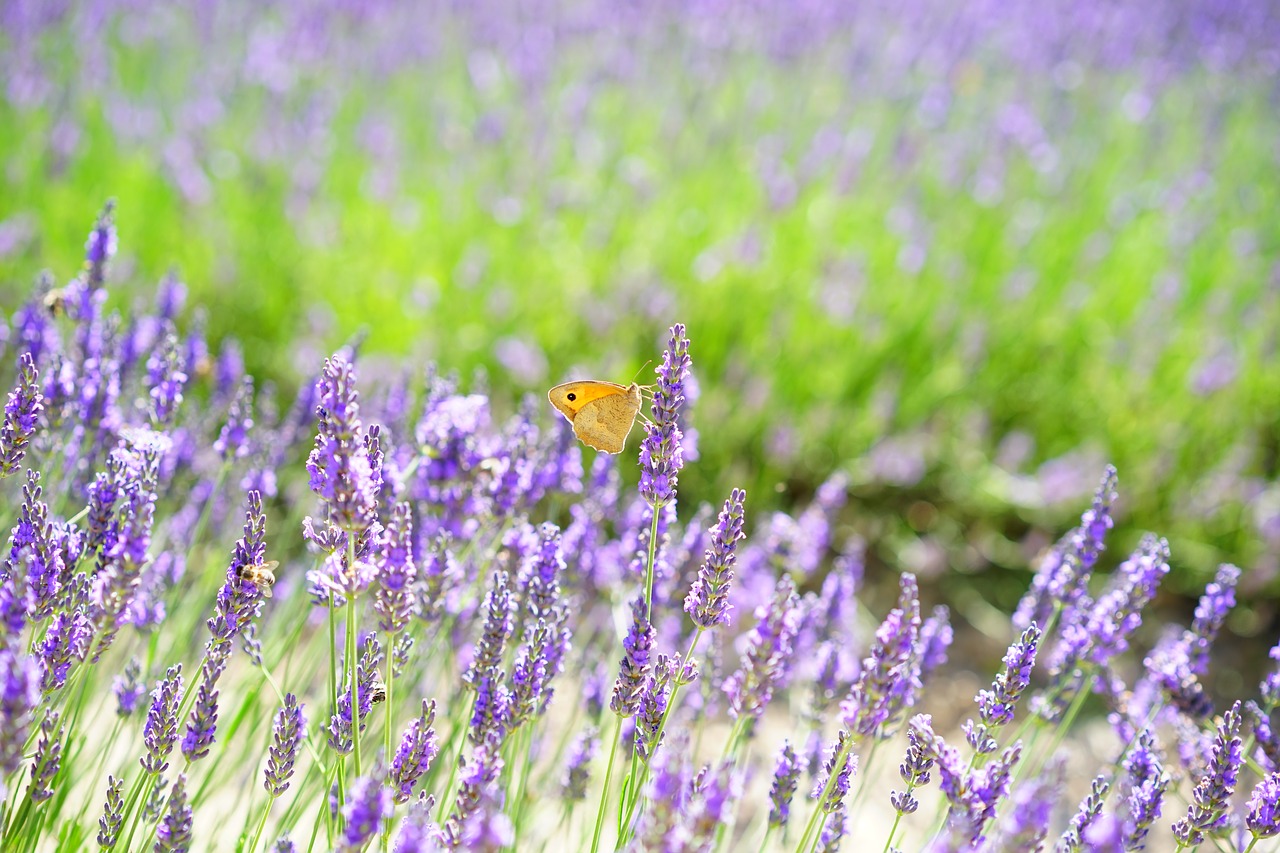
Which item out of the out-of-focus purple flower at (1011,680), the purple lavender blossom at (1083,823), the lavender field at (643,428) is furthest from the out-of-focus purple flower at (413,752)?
the purple lavender blossom at (1083,823)

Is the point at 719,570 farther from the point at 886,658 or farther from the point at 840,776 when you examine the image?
the point at 840,776

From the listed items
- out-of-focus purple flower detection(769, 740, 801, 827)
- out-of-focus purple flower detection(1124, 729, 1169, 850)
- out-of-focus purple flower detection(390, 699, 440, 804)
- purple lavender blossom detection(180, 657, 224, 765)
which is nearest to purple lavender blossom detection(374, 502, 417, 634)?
out-of-focus purple flower detection(390, 699, 440, 804)

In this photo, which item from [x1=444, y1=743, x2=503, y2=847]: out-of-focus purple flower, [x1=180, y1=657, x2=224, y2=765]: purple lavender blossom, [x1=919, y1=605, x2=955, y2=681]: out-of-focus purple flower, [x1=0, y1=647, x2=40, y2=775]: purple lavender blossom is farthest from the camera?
[x1=919, y1=605, x2=955, y2=681]: out-of-focus purple flower

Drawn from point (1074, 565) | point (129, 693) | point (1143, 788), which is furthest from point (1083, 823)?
point (129, 693)

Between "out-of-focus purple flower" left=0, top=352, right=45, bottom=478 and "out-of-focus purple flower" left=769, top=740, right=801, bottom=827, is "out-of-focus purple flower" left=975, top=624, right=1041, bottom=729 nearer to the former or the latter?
"out-of-focus purple flower" left=769, top=740, right=801, bottom=827

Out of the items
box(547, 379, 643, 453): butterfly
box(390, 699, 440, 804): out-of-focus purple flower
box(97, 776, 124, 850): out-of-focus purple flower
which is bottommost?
box(97, 776, 124, 850): out-of-focus purple flower

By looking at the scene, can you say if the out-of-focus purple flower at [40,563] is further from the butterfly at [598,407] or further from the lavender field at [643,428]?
the butterfly at [598,407]

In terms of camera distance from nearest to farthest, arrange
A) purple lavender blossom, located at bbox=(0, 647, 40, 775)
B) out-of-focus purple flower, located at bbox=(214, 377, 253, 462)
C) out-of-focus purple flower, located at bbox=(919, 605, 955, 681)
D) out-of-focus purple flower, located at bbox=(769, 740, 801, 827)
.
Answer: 1. purple lavender blossom, located at bbox=(0, 647, 40, 775)
2. out-of-focus purple flower, located at bbox=(769, 740, 801, 827)
3. out-of-focus purple flower, located at bbox=(214, 377, 253, 462)
4. out-of-focus purple flower, located at bbox=(919, 605, 955, 681)
